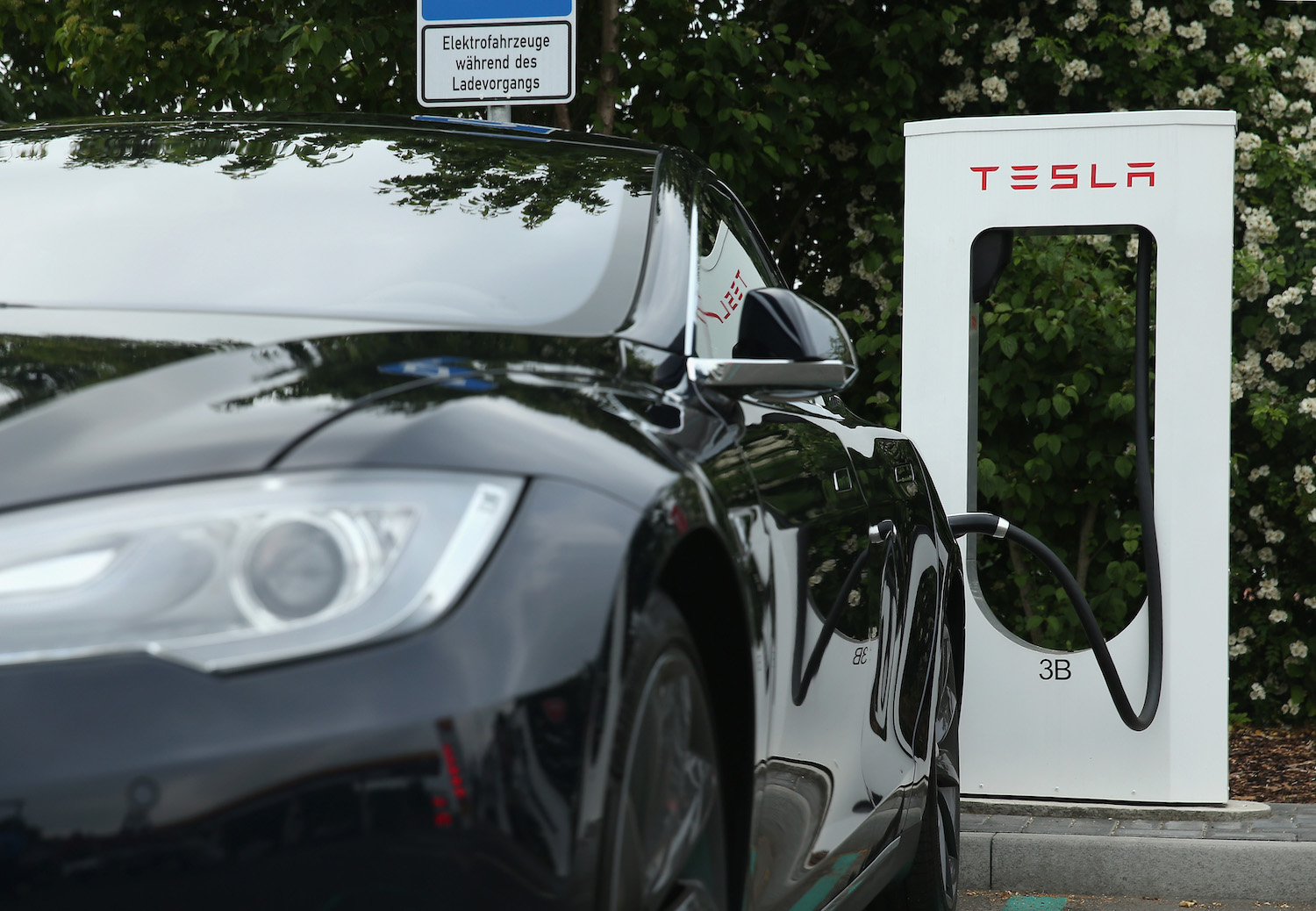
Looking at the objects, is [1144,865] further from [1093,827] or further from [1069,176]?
[1069,176]

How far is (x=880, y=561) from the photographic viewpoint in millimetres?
2891

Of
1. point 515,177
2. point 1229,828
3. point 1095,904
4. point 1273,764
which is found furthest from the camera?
point 1273,764

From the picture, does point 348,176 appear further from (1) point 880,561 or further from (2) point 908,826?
(2) point 908,826

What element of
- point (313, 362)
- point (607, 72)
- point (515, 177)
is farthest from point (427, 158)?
point (607, 72)

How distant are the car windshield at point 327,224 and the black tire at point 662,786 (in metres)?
0.55

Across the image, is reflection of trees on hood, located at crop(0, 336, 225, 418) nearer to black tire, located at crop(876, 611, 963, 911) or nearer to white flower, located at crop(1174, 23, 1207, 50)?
black tire, located at crop(876, 611, 963, 911)

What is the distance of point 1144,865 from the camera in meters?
4.68

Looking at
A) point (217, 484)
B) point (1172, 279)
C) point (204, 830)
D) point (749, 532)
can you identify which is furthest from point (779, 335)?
point (1172, 279)

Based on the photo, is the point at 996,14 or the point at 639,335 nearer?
the point at 639,335

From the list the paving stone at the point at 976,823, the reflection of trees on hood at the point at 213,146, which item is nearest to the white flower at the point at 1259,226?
the paving stone at the point at 976,823

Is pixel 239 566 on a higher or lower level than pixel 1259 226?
lower

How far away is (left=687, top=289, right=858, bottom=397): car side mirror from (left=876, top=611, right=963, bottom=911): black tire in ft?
4.54

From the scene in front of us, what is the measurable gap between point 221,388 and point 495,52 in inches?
149

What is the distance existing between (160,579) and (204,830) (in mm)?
216
